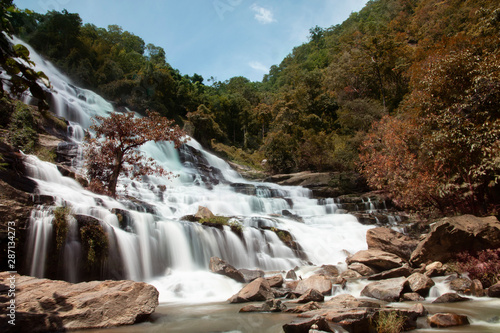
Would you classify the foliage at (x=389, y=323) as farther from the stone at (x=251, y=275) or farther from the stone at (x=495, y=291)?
the stone at (x=251, y=275)

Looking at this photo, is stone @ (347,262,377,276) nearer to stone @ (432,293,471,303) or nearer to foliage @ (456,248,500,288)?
foliage @ (456,248,500,288)

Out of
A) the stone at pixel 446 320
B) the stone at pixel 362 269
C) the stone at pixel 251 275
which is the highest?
the stone at pixel 251 275

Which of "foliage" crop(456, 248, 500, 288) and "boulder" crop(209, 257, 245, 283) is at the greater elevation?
"boulder" crop(209, 257, 245, 283)

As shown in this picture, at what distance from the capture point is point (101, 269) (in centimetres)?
817

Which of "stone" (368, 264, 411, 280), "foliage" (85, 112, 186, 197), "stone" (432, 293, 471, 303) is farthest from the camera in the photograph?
"foliage" (85, 112, 186, 197)

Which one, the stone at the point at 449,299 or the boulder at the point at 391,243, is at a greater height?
the boulder at the point at 391,243

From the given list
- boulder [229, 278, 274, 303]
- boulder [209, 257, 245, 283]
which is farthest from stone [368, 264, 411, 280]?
boulder [209, 257, 245, 283]

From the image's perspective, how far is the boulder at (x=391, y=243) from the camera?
36.2 feet

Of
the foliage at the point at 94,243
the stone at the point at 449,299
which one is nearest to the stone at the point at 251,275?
the foliage at the point at 94,243

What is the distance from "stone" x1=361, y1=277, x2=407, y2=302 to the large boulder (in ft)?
9.65

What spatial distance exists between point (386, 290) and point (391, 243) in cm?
451

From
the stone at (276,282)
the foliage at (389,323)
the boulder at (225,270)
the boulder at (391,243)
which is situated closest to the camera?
the foliage at (389,323)

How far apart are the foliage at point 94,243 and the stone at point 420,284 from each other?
8259 mm

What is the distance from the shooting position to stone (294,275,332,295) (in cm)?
Result: 766
